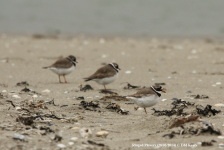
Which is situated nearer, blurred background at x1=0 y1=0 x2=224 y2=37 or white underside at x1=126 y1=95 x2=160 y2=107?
white underside at x1=126 y1=95 x2=160 y2=107

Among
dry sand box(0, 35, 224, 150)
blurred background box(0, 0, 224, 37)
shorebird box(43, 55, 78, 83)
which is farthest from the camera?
blurred background box(0, 0, 224, 37)

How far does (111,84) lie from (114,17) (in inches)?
658

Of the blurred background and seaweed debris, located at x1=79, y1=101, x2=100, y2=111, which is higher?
the blurred background

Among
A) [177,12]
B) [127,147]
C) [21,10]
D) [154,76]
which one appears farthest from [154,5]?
[127,147]

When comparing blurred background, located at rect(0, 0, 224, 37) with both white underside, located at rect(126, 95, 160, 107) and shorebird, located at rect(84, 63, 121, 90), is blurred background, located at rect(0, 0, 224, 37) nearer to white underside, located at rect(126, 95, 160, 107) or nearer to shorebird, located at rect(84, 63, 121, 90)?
shorebird, located at rect(84, 63, 121, 90)

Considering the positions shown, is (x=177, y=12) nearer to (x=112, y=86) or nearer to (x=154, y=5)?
(x=154, y=5)

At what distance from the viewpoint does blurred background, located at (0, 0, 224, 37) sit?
24156 mm

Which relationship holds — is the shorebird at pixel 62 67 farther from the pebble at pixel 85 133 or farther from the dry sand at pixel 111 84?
the pebble at pixel 85 133

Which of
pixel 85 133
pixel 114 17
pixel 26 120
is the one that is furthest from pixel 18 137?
pixel 114 17

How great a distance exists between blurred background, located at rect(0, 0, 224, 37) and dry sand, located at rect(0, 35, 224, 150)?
634 cm

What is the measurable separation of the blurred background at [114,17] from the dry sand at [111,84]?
6.34 meters

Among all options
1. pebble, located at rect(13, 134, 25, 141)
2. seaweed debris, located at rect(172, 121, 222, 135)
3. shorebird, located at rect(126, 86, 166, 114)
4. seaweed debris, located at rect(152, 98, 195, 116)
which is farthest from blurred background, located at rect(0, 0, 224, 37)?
pebble, located at rect(13, 134, 25, 141)

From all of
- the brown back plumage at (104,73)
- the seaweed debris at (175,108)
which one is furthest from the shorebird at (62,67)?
the seaweed debris at (175,108)

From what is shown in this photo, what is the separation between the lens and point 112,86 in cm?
1020
